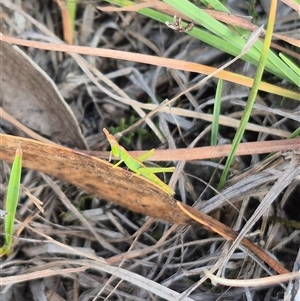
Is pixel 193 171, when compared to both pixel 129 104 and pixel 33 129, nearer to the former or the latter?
pixel 129 104

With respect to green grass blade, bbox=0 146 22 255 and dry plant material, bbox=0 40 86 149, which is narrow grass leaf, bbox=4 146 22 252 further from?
dry plant material, bbox=0 40 86 149

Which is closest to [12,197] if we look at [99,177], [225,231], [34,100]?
[99,177]

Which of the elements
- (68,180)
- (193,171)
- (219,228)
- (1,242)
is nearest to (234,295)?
(219,228)

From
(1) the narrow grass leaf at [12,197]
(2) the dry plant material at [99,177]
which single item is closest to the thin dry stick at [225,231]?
(2) the dry plant material at [99,177]

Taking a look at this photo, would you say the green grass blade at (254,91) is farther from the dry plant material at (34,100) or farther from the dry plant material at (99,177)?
the dry plant material at (34,100)

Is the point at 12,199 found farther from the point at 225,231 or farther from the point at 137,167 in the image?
the point at 225,231

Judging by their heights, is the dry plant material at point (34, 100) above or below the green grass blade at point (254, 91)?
below

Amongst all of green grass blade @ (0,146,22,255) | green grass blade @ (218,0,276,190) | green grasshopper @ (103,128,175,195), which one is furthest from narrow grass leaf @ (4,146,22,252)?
green grass blade @ (218,0,276,190)

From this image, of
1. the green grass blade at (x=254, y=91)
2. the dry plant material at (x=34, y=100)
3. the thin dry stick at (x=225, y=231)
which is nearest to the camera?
the green grass blade at (x=254, y=91)
